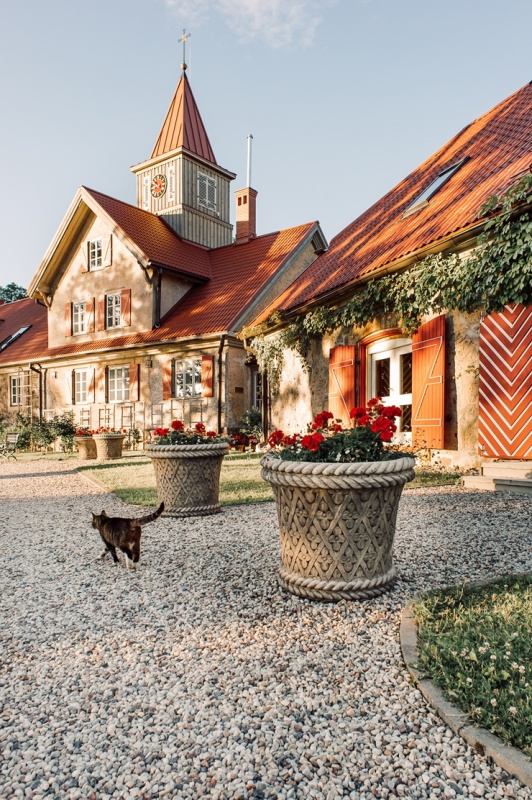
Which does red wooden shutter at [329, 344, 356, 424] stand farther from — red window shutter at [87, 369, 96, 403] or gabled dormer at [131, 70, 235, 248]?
gabled dormer at [131, 70, 235, 248]

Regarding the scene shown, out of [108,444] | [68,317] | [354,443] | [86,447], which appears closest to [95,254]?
[68,317]

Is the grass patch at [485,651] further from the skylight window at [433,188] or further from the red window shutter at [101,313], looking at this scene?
the red window shutter at [101,313]

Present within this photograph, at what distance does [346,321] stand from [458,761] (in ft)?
25.7

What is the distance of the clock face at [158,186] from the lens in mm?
20484

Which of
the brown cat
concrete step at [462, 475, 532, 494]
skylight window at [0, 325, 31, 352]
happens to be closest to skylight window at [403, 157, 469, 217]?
concrete step at [462, 475, 532, 494]

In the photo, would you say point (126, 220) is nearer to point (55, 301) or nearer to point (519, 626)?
point (55, 301)

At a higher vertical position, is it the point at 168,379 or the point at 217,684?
the point at 168,379

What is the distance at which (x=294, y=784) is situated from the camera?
1602 millimetres

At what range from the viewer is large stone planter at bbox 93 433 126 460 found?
13180 millimetres

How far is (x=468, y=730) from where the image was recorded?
5.73ft

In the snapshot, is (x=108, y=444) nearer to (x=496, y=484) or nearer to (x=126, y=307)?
(x=126, y=307)

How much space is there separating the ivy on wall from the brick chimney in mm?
10560

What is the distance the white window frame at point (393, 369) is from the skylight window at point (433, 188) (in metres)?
2.76

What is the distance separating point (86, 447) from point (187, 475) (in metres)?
9.24
